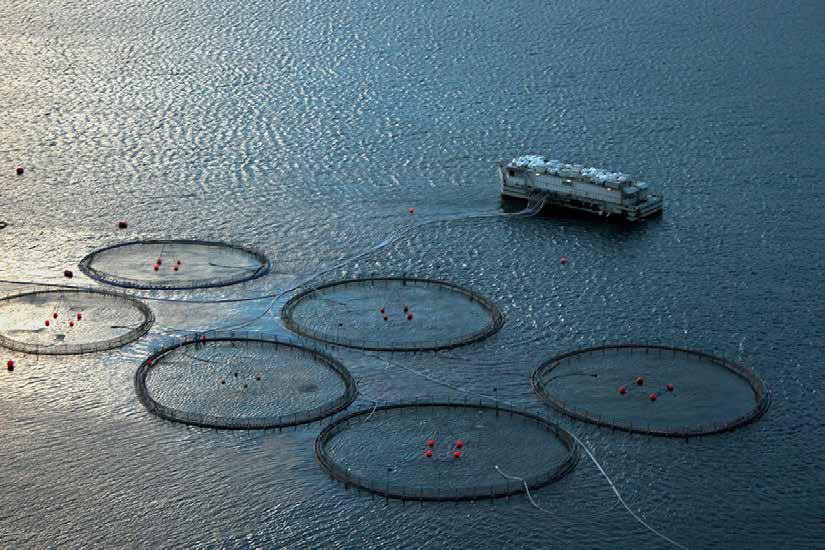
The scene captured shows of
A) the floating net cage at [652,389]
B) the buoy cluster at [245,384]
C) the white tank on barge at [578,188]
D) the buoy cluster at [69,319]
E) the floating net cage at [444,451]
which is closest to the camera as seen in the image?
the floating net cage at [444,451]

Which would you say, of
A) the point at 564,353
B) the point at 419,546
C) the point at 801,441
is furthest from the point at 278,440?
the point at 801,441

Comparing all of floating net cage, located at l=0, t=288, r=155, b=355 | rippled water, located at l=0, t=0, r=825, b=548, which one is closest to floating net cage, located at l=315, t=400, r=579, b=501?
rippled water, located at l=0, t=0, r=825, b=548

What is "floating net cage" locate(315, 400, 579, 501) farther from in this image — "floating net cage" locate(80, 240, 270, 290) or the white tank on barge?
the white tank on barge

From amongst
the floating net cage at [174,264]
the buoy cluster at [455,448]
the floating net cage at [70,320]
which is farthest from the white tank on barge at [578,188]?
the buoy cluster at [455,448]

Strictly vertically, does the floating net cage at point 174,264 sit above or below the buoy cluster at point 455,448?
above

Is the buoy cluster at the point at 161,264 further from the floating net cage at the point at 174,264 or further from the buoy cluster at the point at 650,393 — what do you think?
the buoy cluster at the point at 650,393

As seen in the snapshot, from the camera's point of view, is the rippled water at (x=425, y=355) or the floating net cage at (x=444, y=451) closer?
the rippled water at (x=425, y=355)
